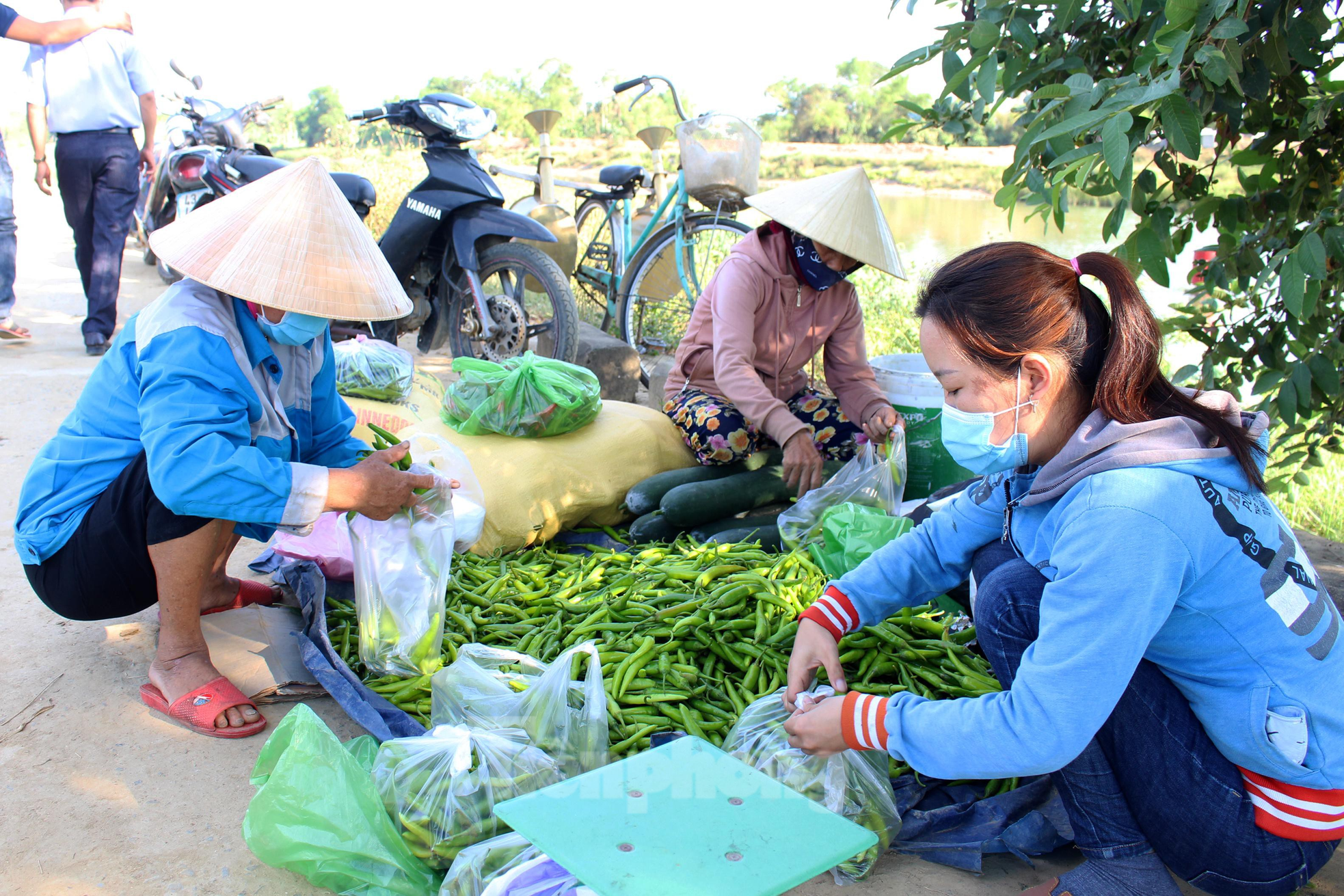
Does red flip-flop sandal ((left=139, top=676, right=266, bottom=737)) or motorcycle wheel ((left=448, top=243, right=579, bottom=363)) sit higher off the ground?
motorcycle wheel ((left=448, top=243, right=579, bottom=363))

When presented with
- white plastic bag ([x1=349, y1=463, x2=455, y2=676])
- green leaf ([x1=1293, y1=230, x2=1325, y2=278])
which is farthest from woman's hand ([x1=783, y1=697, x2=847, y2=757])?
green leaf ([x1=1293, y1=230, x2=1325, y2=278])

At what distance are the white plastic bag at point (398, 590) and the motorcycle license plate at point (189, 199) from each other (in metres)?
4.92

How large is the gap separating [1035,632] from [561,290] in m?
3.10

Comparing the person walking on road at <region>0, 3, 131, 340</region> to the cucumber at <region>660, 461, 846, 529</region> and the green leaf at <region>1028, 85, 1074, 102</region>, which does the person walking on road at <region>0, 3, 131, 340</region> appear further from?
the green leaf at <region>1028, 85, 1074, 102</region>

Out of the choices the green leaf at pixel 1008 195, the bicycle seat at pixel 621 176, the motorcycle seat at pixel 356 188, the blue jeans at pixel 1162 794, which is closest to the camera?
the blue jeans at pixel 1162 794

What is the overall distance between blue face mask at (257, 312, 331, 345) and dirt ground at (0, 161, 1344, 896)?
902 mm

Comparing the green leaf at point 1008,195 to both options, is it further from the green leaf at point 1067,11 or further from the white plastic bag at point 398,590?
the white plastic bag at point 398,590

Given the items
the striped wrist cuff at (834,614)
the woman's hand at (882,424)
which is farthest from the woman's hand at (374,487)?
Answer: the woman's hand at (882,424)

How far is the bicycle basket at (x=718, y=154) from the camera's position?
439 centimetres

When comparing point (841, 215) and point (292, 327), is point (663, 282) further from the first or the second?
point (292, 327)

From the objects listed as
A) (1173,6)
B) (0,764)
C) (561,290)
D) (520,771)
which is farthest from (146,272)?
(1173,6)

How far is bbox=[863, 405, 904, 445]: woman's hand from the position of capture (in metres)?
3.24

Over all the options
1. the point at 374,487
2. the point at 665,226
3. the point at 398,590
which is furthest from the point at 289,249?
the point at 665,226

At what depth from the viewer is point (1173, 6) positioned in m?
1.57
